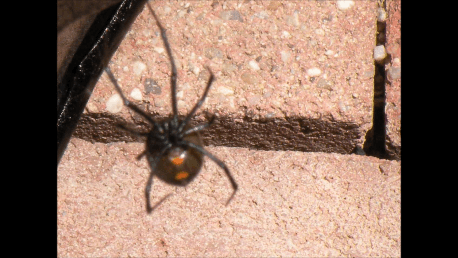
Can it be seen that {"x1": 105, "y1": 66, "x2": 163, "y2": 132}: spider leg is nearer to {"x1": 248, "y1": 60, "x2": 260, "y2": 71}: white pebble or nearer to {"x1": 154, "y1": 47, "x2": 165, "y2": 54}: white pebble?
{"x1": 154, "y1": 47, "x2": 165, "y2": 54}: white pebble

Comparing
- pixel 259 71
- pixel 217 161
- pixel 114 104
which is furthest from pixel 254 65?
pixel 114 104

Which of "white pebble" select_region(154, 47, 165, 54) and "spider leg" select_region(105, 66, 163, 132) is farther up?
"white pebble" select_region(154, 47, 165, 54)

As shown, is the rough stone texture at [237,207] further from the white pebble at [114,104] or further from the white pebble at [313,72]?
the white pebble at [313,72]

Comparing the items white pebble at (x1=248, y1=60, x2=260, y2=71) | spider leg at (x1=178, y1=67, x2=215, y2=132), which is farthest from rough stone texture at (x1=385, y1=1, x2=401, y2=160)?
spider leg at (x1=178, y1=67, x2=215, y2=132)

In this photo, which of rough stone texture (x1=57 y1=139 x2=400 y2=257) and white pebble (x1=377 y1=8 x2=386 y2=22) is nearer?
rough stone texture (x1=57 y1=139 x2=400 y2=257)

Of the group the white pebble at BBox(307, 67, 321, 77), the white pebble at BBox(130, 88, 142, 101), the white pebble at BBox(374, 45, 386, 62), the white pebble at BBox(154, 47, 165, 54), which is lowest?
the white pebble at BBox(130, 88, 142, 101)
